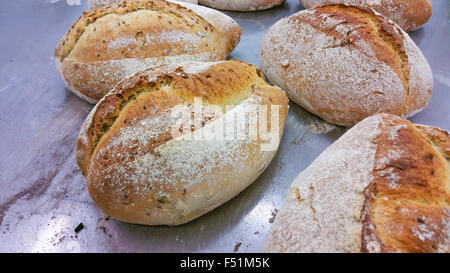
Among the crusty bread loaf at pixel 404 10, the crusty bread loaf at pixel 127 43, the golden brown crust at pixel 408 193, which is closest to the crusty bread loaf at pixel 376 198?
the golden brown crust at pixel 408 193

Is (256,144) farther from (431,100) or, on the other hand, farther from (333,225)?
(431,100)

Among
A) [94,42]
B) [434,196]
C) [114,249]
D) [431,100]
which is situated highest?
[94,42]

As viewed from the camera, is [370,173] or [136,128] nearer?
[370,173]

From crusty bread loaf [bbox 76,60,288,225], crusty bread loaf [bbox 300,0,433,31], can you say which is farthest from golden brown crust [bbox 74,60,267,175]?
crusty bread loaf [bbox 300,0,433,31]

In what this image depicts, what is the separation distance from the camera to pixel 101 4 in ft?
6.82

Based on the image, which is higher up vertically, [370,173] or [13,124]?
[370,173]

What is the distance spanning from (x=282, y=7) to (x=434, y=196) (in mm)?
1934

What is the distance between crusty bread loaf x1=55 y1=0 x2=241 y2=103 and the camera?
5.33ft

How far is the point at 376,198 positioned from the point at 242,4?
184cm

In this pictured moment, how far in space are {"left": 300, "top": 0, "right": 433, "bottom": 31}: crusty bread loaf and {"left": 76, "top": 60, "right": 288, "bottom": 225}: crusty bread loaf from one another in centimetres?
110

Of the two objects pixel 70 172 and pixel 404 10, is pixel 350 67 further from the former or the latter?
pixel 70 172

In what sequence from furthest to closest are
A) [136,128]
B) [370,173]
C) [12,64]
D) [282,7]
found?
[282,7] < [12,64] < [136,128] < [370,173]
